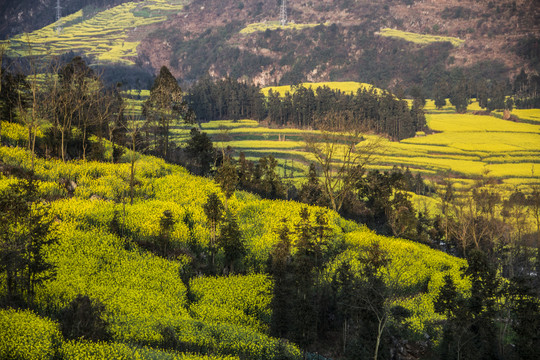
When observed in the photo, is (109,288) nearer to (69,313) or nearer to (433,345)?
(69,313)

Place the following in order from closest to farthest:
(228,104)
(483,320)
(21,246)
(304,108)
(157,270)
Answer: (21,246)
(483,320)
(157,270)
(304,108)
(228,104)

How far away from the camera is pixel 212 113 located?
16150 cm

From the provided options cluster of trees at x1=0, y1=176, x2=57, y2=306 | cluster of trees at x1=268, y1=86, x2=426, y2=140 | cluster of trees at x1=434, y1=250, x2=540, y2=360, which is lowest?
cluster of trees at x1=434, y1=250, x2=540, y2=360

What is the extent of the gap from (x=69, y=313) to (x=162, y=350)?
4.41 metres

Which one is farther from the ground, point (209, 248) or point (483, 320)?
point (209, 248)

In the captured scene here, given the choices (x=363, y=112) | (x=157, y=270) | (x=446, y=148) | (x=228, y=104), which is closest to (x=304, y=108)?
(x=363, y=112)

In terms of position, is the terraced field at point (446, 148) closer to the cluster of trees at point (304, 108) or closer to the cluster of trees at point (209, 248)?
the cluster of trees at point (304, 108)

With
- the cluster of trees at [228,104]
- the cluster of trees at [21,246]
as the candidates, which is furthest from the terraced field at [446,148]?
the cluster of trees at [21,246]

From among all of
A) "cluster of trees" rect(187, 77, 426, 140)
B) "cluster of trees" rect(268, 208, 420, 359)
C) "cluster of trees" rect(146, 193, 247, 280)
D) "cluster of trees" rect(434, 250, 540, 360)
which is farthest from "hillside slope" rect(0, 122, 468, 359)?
"cluster of trees" rect(187, 77, 426, 140)

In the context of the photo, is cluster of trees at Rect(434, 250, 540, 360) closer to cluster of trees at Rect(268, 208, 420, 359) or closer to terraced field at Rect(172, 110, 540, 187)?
cluster of trees at Rect(268, 208, 420, 359)

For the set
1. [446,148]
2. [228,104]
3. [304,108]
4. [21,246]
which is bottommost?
[446,148]

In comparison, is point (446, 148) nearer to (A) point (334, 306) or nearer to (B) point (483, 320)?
(A) point (334, 306)

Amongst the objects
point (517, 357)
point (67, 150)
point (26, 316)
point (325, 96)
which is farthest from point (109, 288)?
point (325, 96)

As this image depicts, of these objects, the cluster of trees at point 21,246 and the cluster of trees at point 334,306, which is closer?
the cluster of trees at point 21,246
